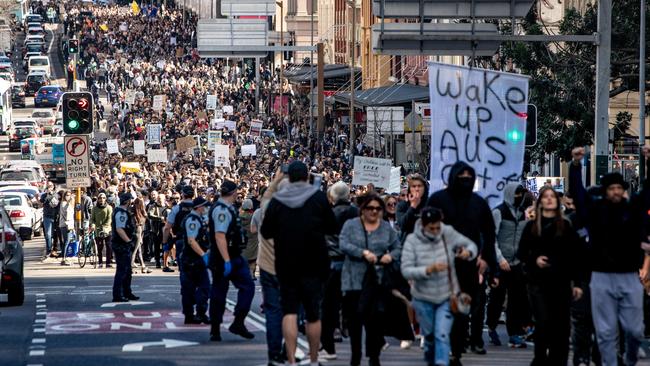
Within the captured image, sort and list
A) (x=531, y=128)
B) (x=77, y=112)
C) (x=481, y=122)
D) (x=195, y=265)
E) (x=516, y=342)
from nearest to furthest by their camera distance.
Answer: (x=481, y=122) → (x=516, y=342) → (x=195, y=265) → (x=531, y=128) → (x=77, y=112)

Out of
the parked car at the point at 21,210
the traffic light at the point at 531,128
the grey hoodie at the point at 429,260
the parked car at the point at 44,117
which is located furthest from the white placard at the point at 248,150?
the grey hoodie at the point at 429,260

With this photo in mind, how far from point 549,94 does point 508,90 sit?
2178cm

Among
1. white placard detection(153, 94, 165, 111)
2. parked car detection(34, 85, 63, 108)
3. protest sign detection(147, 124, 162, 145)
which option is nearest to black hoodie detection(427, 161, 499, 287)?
protest sign detection(147, 124, 162, 145)

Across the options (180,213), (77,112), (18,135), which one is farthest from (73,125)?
(18,135)

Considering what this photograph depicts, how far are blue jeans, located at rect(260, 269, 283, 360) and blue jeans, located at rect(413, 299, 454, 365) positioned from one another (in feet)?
5.40

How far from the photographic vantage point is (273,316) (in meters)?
15.2

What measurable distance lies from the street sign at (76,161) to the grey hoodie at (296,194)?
1965 cm

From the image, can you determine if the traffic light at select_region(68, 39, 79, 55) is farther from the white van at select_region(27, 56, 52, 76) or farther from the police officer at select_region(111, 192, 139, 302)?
the police officer at select_region(111, 192, 139, 302)

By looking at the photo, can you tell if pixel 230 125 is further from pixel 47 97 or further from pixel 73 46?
pixel 73 46

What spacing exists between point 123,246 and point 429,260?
9.53 metres

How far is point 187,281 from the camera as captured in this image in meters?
19.3

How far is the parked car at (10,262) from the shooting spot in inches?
883

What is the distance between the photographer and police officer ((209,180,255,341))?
17312 millimetres

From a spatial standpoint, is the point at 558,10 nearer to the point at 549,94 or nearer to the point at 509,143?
the point at 549,94
